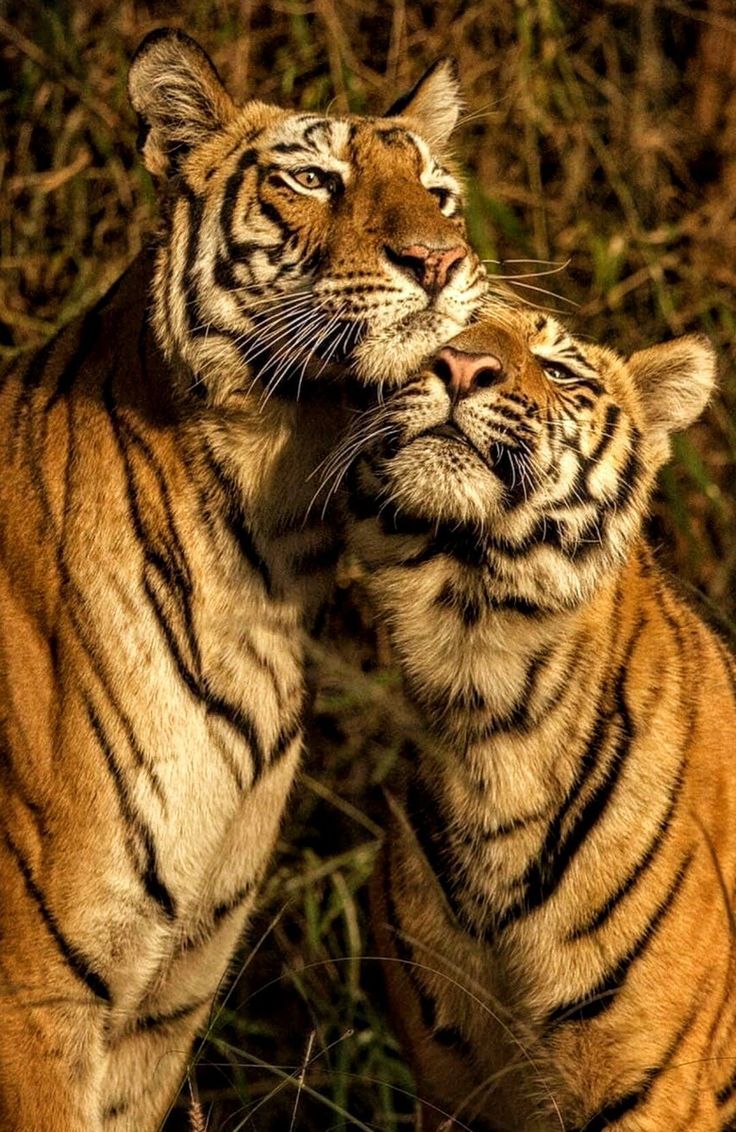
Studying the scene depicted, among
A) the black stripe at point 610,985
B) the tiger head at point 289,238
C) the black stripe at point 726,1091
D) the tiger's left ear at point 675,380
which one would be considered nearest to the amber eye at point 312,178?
the tiger head at point 289,238

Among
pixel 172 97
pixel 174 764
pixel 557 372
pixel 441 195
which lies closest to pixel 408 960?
pixel 174 764

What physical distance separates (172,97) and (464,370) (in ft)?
2.92

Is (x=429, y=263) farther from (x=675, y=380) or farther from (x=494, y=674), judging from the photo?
(x=494, y=674)

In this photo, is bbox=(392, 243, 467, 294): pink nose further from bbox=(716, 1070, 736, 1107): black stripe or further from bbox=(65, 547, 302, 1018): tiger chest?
bbox=(716, 1070, 736, 1107): black stripe

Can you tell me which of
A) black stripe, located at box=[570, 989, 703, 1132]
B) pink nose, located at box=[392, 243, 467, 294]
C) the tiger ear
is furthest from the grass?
pink nose, located at box=[392, 243, 467, 294]

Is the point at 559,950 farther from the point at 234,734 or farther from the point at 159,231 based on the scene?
the point at 159,231

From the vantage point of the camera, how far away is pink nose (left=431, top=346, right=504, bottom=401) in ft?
8.38

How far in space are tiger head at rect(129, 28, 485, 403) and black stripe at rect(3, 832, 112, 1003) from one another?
807 millimetres

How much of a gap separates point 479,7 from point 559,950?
2976 mm

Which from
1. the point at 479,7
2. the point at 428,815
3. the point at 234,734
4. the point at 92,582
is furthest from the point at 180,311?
the point at 479,7

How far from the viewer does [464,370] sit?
255 cm

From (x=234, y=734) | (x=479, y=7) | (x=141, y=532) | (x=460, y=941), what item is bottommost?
(x=460, y=941)

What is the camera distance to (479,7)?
488cm

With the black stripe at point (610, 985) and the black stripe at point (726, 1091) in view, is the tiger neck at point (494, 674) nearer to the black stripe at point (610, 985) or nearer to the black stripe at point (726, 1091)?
the black stripe at point (610, 985)
